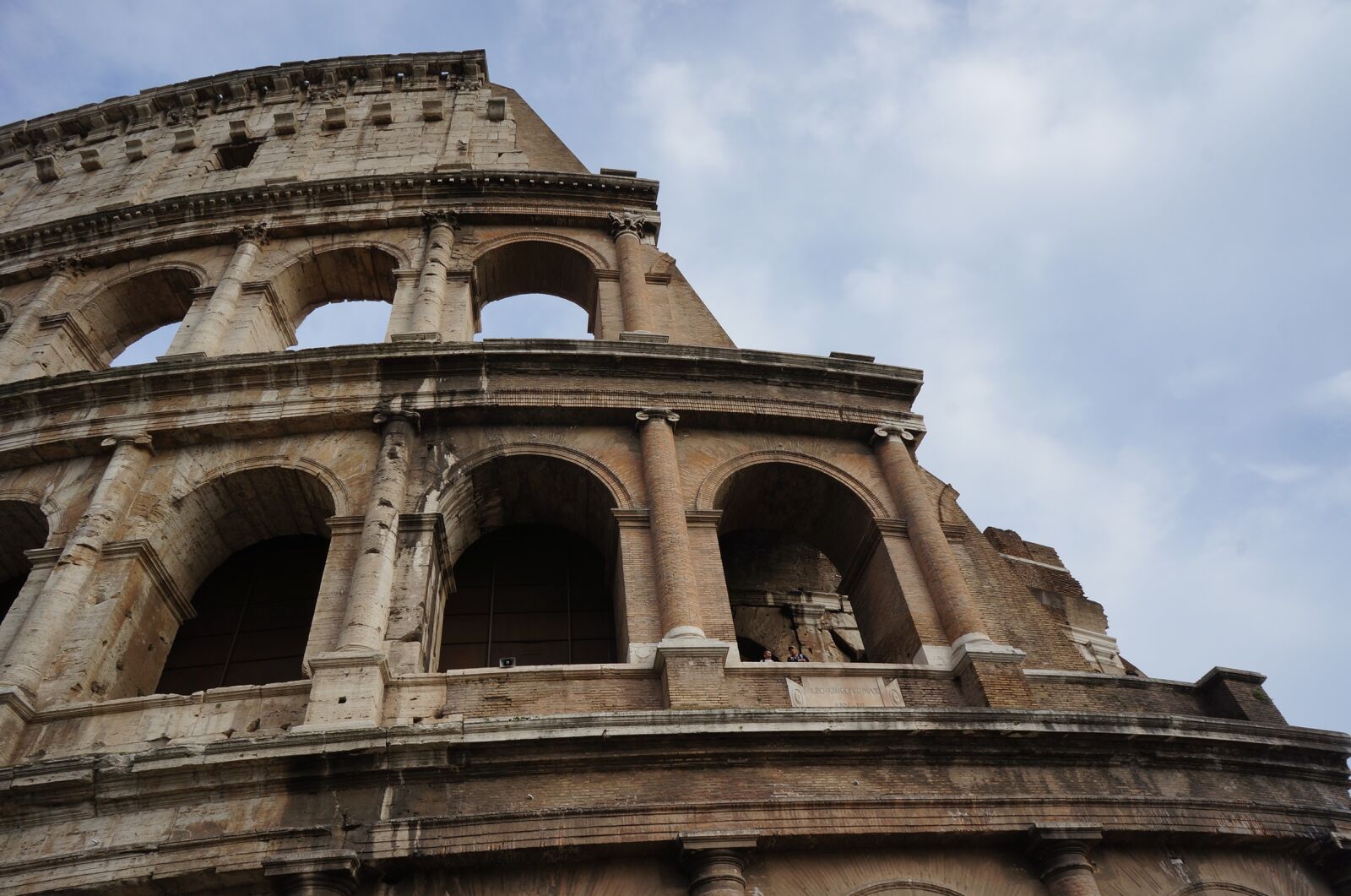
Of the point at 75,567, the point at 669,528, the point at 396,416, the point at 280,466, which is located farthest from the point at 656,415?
the point at 75,567

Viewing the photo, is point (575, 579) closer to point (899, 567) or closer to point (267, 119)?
point (899, 567)

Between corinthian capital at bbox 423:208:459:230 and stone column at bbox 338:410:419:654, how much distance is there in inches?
183

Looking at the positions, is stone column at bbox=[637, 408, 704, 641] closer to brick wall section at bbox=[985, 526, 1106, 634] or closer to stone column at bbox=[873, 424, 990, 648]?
stone column at bbox=[873, 424, 990, 648]

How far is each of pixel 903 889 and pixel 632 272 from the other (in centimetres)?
873

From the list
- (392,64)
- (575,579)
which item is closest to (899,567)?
(575,579)

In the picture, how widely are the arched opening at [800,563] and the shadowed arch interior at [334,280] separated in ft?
21.1

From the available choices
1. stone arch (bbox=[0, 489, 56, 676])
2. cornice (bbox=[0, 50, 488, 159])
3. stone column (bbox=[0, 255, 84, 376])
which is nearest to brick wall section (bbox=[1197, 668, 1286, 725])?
stone arch (bbox=[0, 489, 56, 676])

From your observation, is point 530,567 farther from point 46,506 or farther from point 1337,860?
point 1337,860

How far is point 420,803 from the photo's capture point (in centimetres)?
673

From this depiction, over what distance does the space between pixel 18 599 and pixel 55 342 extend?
5.66m

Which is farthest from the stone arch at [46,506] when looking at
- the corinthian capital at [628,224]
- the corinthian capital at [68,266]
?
the corinthian capital at [628,224]

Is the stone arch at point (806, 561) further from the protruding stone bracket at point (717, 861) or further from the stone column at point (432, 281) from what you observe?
the stone column at point (432, 281)

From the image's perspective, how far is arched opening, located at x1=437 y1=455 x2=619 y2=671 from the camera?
9516 mm

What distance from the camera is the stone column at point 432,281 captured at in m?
11.4
